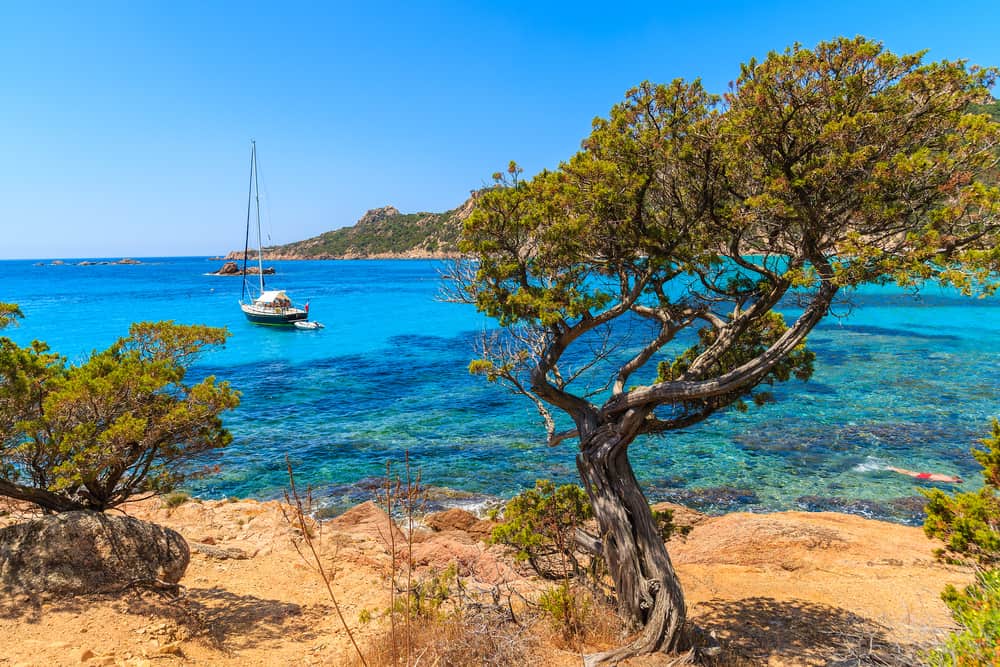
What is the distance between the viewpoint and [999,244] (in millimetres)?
5191

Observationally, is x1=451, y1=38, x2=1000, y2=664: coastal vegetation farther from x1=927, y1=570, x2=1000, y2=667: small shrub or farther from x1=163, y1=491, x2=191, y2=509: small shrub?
x1=163, y1=491, x2=191, y2=509: small shrub

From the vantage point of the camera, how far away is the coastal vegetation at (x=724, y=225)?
17.7 ft

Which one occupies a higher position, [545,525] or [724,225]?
[724,225]

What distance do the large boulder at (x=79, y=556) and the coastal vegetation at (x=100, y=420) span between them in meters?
0.49

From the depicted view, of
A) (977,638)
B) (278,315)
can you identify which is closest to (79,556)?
(977,638)

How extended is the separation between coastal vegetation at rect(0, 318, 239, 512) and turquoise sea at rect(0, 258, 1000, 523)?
1.26m

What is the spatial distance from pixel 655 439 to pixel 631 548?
13.8 m

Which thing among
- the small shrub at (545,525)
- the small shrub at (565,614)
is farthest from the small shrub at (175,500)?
the small shrub at (565,614)

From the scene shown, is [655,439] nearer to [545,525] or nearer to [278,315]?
[545,525]

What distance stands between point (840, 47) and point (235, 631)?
10356 millimetres

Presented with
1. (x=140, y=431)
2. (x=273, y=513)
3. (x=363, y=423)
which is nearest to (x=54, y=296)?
(x=363, y=423)

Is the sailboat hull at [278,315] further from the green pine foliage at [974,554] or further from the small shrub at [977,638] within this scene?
the small shrub at [977,638]

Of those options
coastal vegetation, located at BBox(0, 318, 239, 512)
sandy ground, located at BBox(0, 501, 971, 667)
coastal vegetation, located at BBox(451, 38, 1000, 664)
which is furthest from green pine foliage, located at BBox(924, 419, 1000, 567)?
coastal vegetation, located at BBox(0, 318, 239, 512)

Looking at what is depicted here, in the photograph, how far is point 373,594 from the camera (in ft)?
31.0
